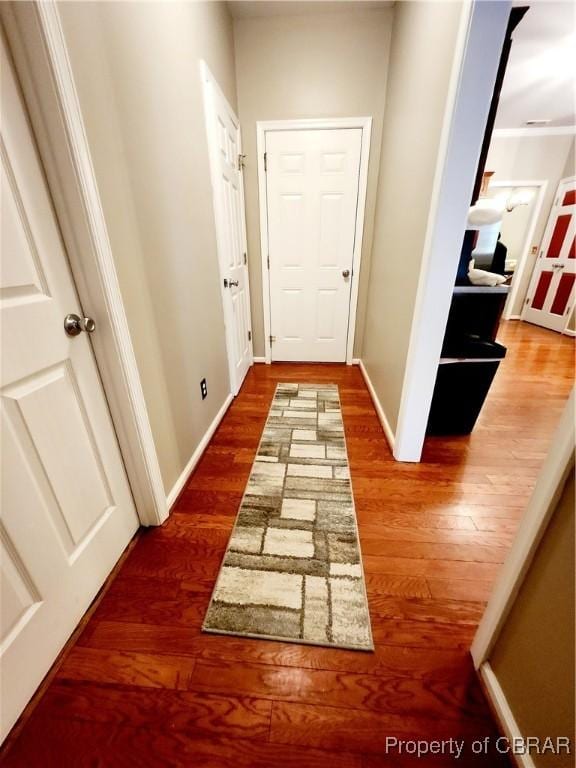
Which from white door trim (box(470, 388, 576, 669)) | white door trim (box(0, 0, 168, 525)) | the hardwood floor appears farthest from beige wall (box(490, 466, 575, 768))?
white door trim (box(0, 0, 168, 525))

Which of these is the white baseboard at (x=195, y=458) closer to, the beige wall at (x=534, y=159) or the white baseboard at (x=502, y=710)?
the white baseboard at (x=502, y=710)

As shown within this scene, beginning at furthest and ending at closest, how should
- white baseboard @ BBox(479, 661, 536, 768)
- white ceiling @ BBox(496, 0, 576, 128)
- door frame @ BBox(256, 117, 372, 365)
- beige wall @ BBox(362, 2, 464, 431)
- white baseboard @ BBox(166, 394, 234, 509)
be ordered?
door frame @ BBox(256, 117, 372, 365)
white ceiling @ BBox(496, 0, 576, 128)
white baseboard @ BBox(166, 394, 234, 509)
beige wall @ BBox(362, 2, 464, 431)
white baseboard @ BBox(479, 661, 536, 768)

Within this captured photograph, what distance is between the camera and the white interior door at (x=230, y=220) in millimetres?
1864

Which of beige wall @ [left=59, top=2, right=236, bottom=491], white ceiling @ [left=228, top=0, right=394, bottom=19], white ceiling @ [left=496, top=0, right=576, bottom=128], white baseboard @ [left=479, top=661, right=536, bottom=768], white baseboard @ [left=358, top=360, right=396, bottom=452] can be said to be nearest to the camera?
white baseboard @ [left=479, top=661, right=536, bottom=768]

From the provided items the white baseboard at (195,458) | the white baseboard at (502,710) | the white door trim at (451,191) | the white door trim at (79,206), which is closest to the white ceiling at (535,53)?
the white door trim at (451,191)

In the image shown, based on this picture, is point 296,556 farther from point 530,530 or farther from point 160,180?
point 160,180

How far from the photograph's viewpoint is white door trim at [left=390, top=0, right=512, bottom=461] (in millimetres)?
1021

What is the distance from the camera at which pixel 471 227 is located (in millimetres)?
1504

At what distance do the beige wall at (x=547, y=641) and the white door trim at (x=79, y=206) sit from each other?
4.15 feet

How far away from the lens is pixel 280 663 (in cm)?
91

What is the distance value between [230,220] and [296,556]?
227 centimetres

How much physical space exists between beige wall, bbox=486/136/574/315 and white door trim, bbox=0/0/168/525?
561 centimetres

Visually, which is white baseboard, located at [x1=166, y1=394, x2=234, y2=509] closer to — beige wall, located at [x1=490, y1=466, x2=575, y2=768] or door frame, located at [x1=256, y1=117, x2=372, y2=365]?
door frame, located at [x1=256, y1=117, x2=372, y2=365]

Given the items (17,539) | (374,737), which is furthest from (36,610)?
(374,737)
